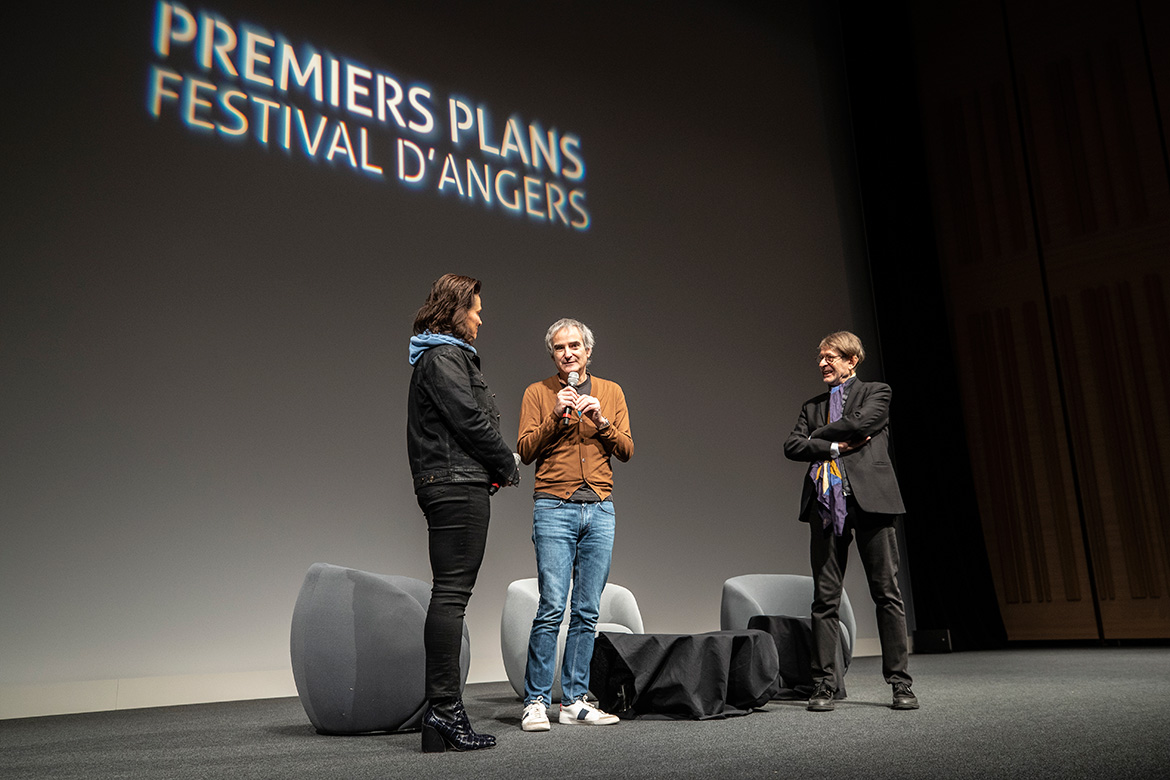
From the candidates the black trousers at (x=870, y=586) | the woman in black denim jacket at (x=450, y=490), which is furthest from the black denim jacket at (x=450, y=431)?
the black trousers at (x=870, y=586)

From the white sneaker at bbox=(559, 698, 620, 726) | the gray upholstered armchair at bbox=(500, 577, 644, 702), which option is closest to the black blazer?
the white sneaker at bbox=(559, 698, 620, 726)

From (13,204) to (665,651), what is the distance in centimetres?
336

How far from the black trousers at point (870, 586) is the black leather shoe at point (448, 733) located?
1339 mm

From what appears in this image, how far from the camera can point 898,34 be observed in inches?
291

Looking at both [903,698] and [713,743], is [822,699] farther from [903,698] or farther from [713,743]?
[713,743]

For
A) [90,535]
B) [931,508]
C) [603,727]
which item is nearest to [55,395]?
[90,535]

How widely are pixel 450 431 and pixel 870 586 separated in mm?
1586

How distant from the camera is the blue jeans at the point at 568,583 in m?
2.72

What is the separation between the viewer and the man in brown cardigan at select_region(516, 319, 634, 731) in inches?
107

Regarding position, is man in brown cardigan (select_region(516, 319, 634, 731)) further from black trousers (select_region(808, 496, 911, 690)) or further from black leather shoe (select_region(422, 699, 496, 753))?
black trousers (select_region(808, 496, 911, 690))

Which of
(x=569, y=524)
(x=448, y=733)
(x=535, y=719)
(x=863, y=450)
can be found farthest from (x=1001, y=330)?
(x=448, y=733)

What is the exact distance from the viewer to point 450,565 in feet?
7.57

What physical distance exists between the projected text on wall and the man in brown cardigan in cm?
260

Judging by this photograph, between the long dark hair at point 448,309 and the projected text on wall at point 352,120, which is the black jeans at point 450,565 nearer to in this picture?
the long dark hair at point 448,309
